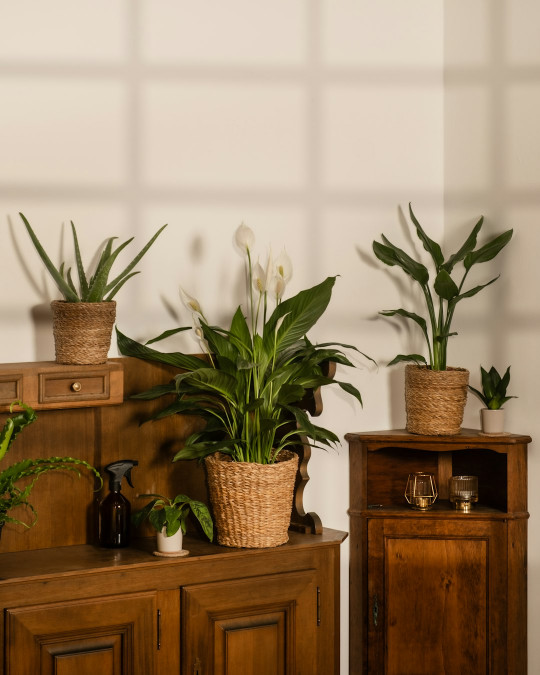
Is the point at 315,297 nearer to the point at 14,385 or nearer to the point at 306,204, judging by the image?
the point at 306,204

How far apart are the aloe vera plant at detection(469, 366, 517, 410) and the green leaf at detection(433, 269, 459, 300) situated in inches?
11.3

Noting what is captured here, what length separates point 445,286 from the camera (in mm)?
3453

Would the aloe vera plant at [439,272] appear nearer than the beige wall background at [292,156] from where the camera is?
No

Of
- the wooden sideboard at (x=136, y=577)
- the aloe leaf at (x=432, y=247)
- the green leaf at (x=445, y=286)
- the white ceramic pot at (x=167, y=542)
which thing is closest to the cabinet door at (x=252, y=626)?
the wooden sideboard at (x=136, y=577)

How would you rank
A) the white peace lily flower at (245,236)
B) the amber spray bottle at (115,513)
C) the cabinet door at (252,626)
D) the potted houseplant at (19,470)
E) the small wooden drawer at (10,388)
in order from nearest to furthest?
the potted houseplant at (19,470)
the small wooden drawer at (10,388)
the cabinet door at (252,626)
the amber spray bottle at (115,513)
the white peace lily flower at (245,236)

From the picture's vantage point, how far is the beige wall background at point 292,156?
10.5ft

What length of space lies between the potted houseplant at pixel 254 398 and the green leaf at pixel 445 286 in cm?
42

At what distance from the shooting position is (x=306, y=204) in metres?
3.63

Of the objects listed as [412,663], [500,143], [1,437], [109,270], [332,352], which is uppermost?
[500,143]

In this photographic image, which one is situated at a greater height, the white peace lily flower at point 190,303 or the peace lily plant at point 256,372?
the white peace lily flower at point 190,303

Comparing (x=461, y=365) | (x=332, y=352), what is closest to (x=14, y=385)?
(x=332, y=352)

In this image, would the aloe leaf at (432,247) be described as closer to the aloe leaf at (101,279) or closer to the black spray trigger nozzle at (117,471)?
the aloe leaf at (101,279)

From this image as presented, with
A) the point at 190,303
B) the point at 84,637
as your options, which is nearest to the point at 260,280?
the point at 190,303

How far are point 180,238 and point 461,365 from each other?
1.14 m
